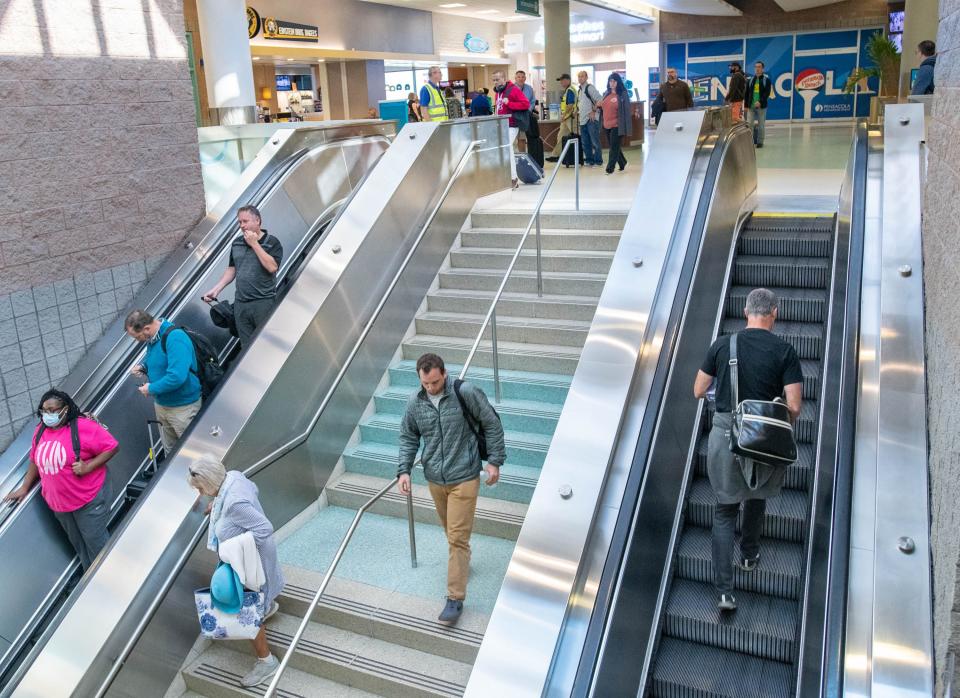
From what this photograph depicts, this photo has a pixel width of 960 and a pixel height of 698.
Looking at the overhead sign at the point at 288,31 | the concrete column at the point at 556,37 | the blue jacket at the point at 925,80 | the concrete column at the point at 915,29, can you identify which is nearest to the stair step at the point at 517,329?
the blue jacket at the point at 925,80

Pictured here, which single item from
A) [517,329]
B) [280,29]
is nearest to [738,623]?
[517,329]

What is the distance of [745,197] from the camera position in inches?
287

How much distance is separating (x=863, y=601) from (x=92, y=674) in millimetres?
3863

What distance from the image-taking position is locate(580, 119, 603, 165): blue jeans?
12852 mm

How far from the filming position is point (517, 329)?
6734 millimetres

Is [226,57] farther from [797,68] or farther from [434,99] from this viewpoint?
[797,68]

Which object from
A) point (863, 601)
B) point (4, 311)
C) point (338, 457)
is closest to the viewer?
point (863, 601)

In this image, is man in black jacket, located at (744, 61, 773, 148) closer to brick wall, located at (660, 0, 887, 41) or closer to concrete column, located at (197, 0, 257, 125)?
concrete column, located at (197, 0, 257, 125)

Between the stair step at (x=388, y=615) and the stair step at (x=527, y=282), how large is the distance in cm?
307

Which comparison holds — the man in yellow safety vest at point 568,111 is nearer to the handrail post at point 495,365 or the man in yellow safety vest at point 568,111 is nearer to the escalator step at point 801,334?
the handrail post at point 495,365

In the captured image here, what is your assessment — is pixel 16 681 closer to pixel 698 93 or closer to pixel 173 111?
pixel 173 111

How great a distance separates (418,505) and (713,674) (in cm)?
219

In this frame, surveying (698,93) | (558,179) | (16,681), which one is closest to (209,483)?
(16,681)

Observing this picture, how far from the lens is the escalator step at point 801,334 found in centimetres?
566
